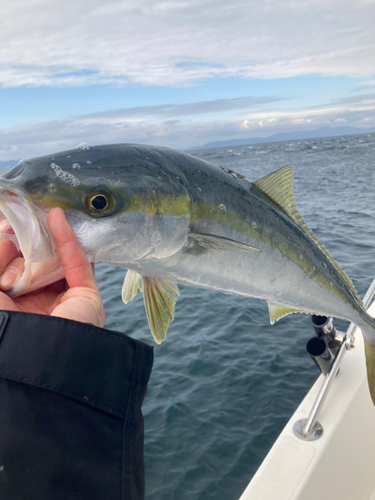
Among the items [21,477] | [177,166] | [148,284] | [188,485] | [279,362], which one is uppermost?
[177,166]

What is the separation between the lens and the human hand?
1.67 metres

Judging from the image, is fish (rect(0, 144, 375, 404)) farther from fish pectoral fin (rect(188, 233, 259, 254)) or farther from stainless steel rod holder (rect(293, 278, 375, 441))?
stainless steel rod holder (rect(293, 278, 375, 441))

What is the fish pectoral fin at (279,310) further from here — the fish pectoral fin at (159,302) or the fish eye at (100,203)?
the fish eye at (100,203)

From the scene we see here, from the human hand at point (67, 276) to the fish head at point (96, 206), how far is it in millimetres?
53

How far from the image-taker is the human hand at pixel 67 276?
65.8 inches

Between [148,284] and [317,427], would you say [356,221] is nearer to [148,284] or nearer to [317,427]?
[317,427]

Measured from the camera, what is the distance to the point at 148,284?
2.25 metres

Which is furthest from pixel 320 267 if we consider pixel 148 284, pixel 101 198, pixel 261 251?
pixel 101 198

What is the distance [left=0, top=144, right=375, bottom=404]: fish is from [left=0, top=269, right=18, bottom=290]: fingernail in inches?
1.5

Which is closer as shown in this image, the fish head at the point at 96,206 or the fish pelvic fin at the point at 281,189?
the fish head at the point at 96,206

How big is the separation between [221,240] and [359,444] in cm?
332

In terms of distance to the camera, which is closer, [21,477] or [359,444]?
[21,477]

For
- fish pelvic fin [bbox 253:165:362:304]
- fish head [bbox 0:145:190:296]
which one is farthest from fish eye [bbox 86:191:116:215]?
fish pelvic fin [bbox 253:165:362:304]

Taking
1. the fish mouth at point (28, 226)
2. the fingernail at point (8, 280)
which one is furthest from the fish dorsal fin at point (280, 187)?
the fingernail at point (8, 280)
